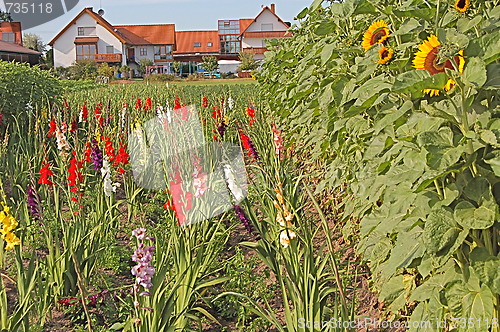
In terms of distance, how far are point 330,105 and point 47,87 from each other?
311 inches

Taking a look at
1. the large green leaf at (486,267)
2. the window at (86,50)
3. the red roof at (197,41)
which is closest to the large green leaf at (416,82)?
the large green leaf at (486,267)

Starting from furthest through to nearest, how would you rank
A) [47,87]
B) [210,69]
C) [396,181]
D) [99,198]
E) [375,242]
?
1. [210,69]
2. [47,87]
3. [99,198]
4. [375,242]
5. [396,181]

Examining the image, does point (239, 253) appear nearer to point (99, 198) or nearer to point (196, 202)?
point (196, 202)

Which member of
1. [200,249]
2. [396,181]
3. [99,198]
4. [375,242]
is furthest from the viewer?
[99,198]

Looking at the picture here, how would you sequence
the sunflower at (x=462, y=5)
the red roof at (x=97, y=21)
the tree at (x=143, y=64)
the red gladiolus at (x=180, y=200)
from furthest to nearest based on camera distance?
1. the red roof at (x=97, y=21)
2. the tree at (x=143, y=64)
3. the red gladiolus at (x=180, y=200)
4. the sunflower at (x=462, y=5)

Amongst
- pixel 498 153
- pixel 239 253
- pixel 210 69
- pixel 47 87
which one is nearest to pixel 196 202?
pixel 239 253

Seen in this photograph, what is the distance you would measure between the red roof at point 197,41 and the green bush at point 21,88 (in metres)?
58.6

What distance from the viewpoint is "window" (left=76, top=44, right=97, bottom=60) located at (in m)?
59.5

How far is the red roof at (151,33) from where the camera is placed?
64938 mm

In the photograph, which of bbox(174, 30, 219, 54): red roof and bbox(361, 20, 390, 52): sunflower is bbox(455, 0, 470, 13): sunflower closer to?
bbox(361, 20, 390, 52): sunflower

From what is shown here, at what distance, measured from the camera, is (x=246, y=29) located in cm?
6188

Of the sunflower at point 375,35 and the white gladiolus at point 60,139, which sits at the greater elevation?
the sunflower at point 375,35

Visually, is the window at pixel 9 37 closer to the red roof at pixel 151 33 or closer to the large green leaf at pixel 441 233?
the red roof at pixel 151 33

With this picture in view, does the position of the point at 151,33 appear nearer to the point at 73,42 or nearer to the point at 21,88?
the point at 73,42
